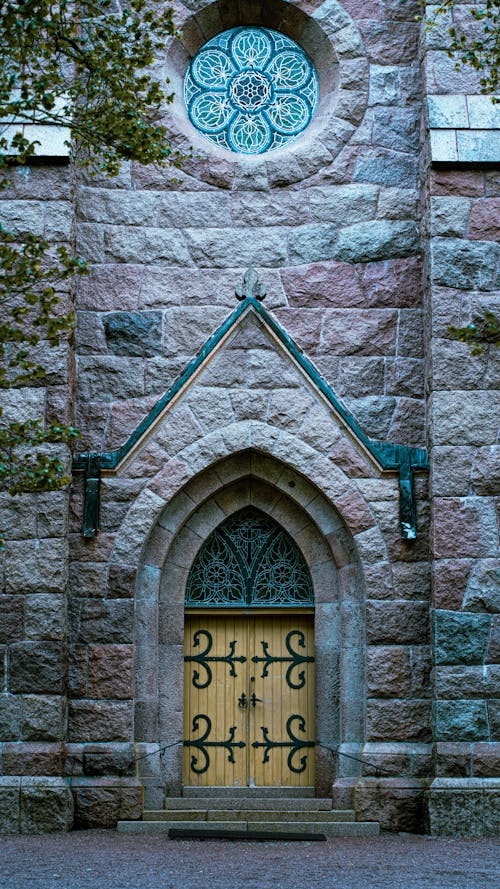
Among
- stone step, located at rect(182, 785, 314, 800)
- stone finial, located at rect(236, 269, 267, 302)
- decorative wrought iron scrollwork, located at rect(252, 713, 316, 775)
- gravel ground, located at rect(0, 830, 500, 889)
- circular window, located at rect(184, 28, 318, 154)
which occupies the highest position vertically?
circular window, located at rect(184, 28, 318, 154)

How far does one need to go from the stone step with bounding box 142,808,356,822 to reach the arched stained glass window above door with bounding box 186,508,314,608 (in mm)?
1565

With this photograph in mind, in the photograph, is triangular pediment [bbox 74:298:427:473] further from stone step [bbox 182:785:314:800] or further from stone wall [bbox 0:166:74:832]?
stone step [bbox 182:785:314:800]

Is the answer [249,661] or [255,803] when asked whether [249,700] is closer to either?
[249,661]

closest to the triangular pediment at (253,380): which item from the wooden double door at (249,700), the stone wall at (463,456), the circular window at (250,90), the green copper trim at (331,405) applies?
the green copper trim at (331,405)

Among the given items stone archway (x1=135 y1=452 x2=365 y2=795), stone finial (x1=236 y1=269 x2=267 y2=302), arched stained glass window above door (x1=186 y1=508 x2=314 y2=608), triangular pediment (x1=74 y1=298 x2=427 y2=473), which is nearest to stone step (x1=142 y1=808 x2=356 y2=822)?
stone archway (x1=135 y1=452 x2=365 y2=795)

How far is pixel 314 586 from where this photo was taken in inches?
360

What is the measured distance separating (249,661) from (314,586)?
0.79m

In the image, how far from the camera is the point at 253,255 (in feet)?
31.0

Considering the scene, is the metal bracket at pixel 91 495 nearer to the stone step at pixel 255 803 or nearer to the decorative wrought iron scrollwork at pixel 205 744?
the decorative wrought iron scrollwork at pixel 205 744

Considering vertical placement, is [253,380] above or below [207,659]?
above

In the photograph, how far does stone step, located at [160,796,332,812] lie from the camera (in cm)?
866

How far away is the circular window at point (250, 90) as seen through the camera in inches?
392

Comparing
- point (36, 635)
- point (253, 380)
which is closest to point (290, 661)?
point (36, 635)

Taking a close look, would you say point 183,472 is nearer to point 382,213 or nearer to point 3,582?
point 3,582
